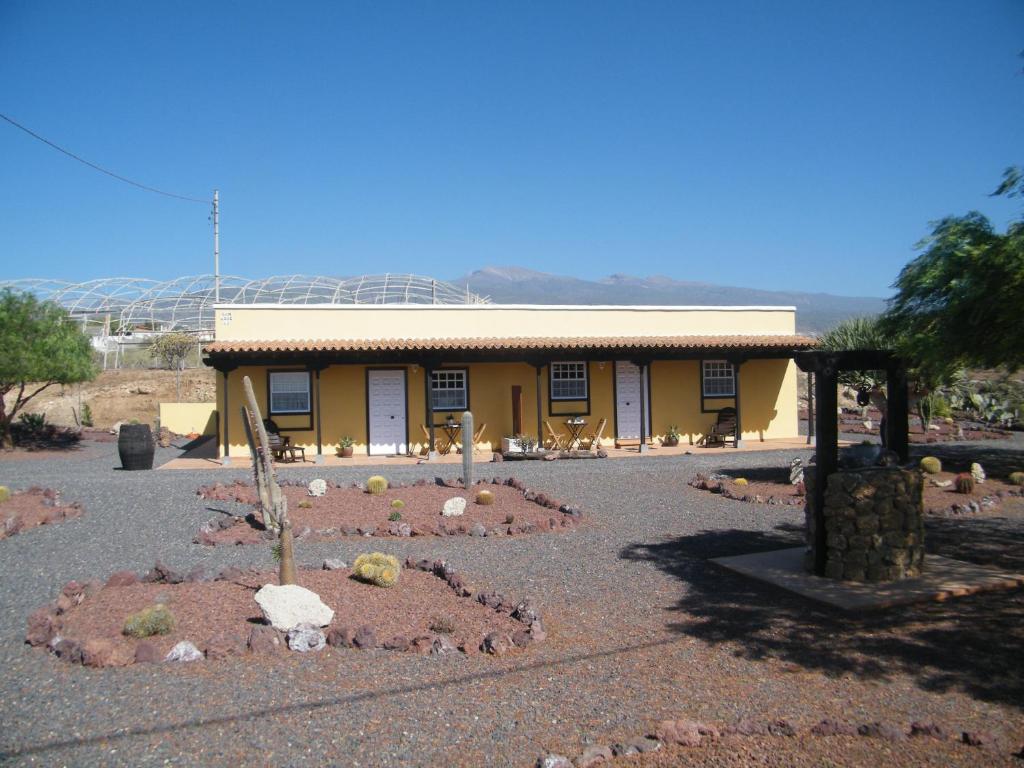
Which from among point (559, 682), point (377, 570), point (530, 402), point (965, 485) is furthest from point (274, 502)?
point (530, 402)

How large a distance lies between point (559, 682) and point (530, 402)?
601 inches

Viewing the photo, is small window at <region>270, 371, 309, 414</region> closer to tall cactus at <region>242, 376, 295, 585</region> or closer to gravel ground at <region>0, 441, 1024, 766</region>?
tall cactus at <region>242, 376, 295, 585</region>

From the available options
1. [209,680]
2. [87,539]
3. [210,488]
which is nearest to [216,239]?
[210,488]

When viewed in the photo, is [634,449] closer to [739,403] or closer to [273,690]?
[739,403]

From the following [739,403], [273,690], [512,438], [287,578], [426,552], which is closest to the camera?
[273,690]

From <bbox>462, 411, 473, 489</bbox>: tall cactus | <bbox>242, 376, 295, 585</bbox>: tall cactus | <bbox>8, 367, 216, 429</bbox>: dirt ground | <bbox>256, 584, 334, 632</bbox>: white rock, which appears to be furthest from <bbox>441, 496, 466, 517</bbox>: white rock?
<bbox>8, 367, 216, 429</bbox>: dirt ground

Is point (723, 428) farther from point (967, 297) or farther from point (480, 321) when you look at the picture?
point (967, 297)

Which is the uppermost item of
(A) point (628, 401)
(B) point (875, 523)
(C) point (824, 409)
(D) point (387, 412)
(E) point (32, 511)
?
(C) point (824, 409)

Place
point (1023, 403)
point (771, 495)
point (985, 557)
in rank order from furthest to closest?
point (1023, 403), point (771, 495), point (985, 557)

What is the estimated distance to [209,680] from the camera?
5391 mm

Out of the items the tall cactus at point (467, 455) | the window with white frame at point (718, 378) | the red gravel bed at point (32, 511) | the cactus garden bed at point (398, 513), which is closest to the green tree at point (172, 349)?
the red gravel bed at point (32, 511)

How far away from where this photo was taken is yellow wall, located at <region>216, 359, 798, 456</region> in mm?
19469

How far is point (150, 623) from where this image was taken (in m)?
6.13

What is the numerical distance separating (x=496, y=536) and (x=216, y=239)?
1226 inches
